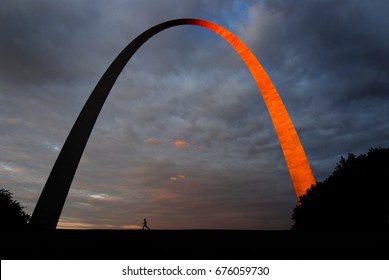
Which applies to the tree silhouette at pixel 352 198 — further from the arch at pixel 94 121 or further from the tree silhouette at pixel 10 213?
the tree silhouette at pixel 10 213

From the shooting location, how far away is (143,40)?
91.4 ft

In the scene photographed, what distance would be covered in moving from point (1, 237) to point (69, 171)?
14.3 metres

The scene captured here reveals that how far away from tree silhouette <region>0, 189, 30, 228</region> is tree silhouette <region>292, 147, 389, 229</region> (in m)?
18.4

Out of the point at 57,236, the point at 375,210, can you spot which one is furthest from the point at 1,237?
the point at 375,210

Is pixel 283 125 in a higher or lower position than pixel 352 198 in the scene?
higher

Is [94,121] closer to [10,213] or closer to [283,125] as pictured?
[10,213]

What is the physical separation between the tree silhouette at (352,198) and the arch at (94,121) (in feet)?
8.49

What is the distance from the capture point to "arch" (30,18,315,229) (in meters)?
21.2

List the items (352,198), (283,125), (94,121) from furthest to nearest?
(283,125) < (94,121) < (352,198)

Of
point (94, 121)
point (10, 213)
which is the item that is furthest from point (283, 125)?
point (10, 213)

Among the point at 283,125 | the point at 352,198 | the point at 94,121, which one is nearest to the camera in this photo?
the point at 352,198

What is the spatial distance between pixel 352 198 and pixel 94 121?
1804 cm

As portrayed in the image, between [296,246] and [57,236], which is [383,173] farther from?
[57,236]

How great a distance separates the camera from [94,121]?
2469 centimetres
